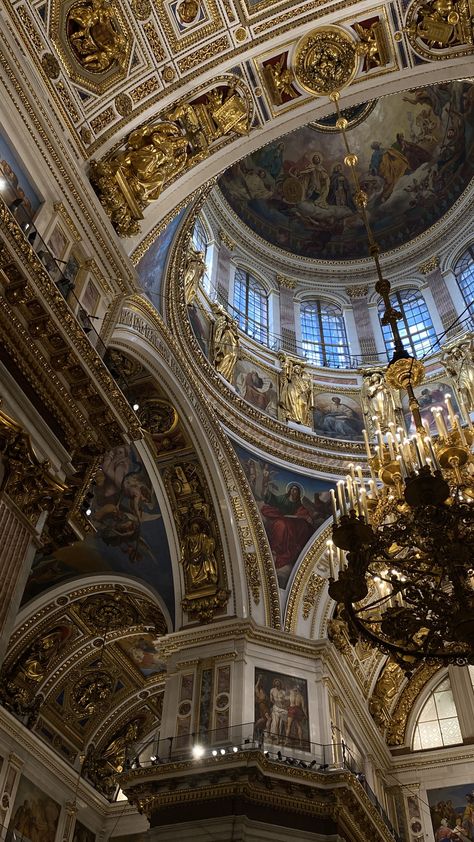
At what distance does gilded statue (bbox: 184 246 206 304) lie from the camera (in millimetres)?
14859

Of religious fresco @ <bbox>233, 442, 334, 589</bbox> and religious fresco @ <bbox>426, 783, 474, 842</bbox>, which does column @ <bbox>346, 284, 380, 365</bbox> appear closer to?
religious fresco @ <bbox>233, 442, 334, 589</bbox>

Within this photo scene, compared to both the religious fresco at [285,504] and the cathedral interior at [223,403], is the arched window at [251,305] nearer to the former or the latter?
the cathedral interior at [223,403]

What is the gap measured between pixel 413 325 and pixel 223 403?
6.80 metres

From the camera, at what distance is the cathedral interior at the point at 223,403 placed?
27.2 ft

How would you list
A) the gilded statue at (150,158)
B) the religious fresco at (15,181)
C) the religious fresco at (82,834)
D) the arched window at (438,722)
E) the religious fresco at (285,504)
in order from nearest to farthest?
the religious fresco at (15,181) < the gilded statue at (150,158) < the religious fresco at (285,504) < the religious fresco at (82,834) < the arched window at (438,722)

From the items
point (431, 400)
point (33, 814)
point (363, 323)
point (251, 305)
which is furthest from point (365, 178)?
point (33, 814)

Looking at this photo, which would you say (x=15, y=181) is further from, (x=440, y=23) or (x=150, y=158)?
(x=440, y=23)

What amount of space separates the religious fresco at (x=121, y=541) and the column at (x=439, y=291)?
9135 mm

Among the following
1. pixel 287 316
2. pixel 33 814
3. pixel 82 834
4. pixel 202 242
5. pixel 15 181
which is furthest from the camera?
pixel 287 316

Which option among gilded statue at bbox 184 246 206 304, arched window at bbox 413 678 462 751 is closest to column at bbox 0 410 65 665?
gilded statue at bbox 184 246 206 304

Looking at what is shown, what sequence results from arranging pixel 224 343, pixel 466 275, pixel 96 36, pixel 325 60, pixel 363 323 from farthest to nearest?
1. pixel 363 323
2. pixel 466 275
3. pixel 224 343
4. pixel 325 60
5. pixel 96 36

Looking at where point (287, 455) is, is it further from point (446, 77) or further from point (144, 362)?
point (446, 77)

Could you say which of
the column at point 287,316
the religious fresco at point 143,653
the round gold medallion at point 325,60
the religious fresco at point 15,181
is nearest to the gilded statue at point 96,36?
the religious fresco at point 15,181

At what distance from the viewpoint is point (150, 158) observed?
32.9 feet
